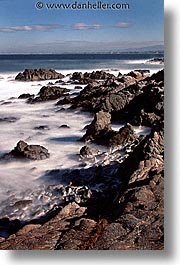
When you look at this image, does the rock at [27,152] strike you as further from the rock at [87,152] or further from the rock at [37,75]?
the rock at [37,75]

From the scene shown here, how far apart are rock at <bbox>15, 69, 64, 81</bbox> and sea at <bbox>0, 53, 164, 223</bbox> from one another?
3 cm

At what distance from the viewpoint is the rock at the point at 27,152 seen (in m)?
4.03

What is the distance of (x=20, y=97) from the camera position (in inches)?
165

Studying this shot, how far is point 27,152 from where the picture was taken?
159 inches

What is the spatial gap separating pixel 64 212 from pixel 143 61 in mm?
1224

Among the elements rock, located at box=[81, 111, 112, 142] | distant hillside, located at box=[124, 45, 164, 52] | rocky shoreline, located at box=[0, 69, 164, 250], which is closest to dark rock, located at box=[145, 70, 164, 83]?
rocky shoreline, located at box=[0, 69, 164, 250]

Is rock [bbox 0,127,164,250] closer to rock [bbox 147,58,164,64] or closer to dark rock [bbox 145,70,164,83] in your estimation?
dark rock [bbox 145,70,164,83]

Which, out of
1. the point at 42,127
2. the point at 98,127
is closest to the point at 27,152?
the point at 42,127

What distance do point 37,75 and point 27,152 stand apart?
552 mm

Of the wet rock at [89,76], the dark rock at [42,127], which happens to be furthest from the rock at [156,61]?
the dark rock at [42,127]

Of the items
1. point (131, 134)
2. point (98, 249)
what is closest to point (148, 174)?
point (131, 134)

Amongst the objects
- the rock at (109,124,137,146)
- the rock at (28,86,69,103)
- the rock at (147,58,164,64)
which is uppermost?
the rock at (147,58,164,64)

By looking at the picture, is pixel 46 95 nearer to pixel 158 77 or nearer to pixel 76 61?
pixel 76 61

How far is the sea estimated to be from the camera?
4.01m
